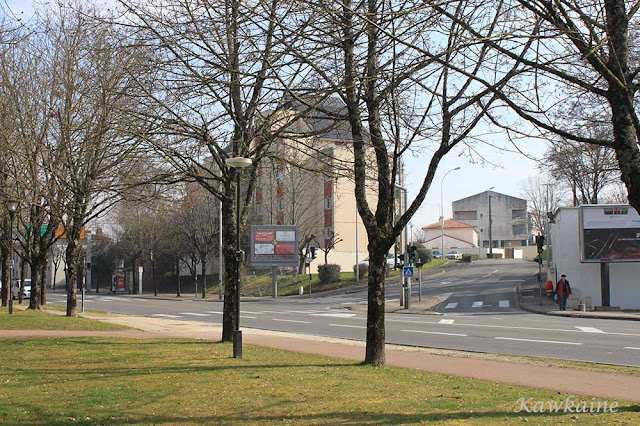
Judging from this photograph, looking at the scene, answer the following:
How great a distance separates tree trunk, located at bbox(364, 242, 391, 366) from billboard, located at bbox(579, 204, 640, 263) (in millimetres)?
23259

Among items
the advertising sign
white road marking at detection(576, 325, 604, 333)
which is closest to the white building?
white road marking at detection(576, 325, 604, 333)

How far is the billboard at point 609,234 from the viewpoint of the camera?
1213 inches

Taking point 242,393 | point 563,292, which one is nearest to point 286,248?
point 563,292

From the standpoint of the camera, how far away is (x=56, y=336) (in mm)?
17000

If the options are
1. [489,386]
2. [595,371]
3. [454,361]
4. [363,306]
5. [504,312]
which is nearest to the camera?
[489,386]

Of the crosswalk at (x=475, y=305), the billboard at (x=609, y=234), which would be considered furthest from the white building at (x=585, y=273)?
the crosswalk at (x=475, y=305)

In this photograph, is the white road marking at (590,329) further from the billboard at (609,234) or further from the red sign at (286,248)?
the red sign at (286,248)

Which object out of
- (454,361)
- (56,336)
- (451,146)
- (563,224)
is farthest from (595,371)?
(563,224)

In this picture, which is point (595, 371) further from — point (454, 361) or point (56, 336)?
point (56, 336)

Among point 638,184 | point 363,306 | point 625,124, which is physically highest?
point 625,124

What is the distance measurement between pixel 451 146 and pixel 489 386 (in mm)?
3735

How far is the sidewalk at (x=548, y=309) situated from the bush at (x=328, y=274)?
58.4ft

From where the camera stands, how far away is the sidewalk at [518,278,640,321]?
1074 inches

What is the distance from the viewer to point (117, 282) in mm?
69688
